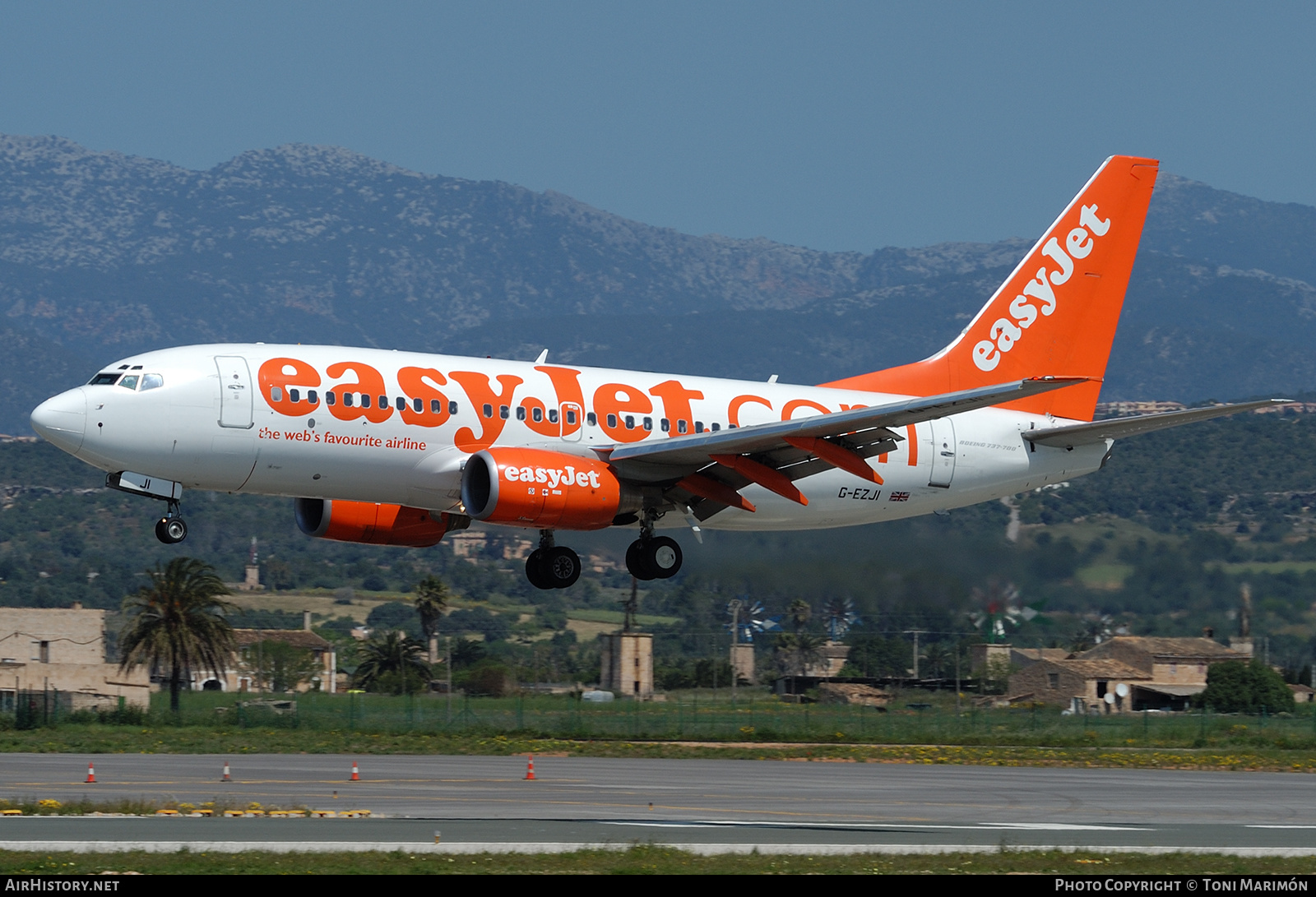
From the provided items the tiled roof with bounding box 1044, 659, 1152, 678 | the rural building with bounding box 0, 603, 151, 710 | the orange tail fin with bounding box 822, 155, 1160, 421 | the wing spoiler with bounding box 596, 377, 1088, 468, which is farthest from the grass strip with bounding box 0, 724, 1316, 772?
the rural building with bounding box 0, 603, 151, 710

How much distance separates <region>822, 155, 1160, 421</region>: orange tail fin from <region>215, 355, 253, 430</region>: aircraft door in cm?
1738

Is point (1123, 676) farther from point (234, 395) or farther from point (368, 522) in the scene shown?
point (234, 395)

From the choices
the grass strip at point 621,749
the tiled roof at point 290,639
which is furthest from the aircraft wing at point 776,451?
the tiled roof at point 290,639

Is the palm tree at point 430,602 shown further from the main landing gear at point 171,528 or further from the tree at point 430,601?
the main landing gear at point 171,528

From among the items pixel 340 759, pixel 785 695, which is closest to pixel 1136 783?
pixel 340 759

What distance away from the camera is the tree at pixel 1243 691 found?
243 feet

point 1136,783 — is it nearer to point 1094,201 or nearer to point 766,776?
point 766,776

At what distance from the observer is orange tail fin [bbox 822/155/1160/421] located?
46219 mm

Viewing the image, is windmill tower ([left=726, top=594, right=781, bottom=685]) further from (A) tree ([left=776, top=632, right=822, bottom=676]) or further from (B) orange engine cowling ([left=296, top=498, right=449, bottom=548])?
(B) orange engine cowling ([left=296, top=498, right=449, bottom=548])

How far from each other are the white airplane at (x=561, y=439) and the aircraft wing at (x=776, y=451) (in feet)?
0.19

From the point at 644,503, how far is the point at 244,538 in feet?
482

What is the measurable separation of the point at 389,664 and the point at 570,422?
255 ft

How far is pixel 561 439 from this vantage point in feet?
124

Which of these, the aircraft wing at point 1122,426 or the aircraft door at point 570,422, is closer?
the aircraft wing at point 1122,426
